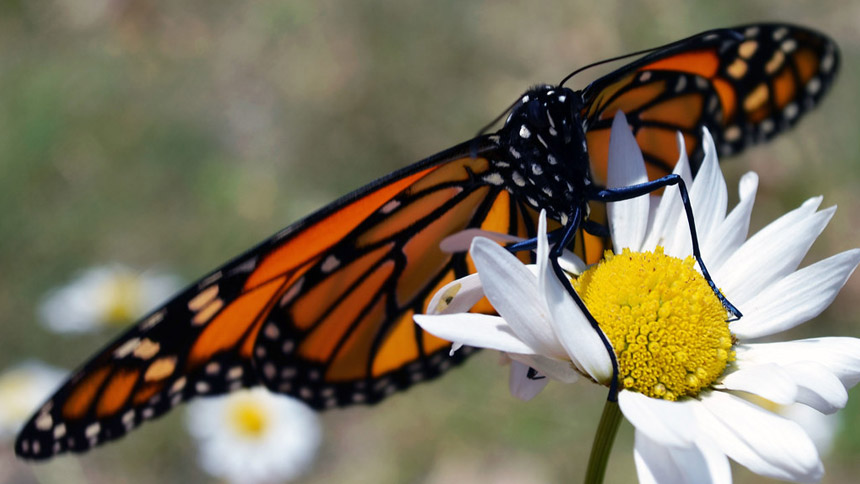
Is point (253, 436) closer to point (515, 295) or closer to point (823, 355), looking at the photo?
point (515, 295)

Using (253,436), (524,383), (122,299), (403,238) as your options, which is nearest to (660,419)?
(524,383)

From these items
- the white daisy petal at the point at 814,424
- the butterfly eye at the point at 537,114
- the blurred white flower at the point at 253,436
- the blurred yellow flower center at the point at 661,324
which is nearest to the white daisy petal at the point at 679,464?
the blurred yellow flower center at the point at 661,324

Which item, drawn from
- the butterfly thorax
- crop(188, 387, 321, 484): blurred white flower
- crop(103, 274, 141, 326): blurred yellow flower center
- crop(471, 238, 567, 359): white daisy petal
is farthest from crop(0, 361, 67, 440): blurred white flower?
crop(471, 238, 567, 359): white daisy petal

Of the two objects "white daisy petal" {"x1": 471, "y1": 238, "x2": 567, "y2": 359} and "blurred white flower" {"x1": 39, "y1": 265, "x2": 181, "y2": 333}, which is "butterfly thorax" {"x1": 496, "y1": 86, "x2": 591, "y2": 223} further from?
"blurred white flower" {"x1": 39, "y1": 265, "x2": 181, "y2": 333}

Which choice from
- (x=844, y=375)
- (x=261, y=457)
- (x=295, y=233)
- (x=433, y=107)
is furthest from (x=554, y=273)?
(x=433, y=107)

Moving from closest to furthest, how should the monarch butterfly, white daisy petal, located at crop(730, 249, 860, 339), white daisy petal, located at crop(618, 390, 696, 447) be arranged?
white daisy petal, located at crop(618, 390, 696, 447)
white daisy petal, located at crop(730, 249, 860, 339)
the monarch butterfly

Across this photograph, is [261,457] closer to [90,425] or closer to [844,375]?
[90,425]
